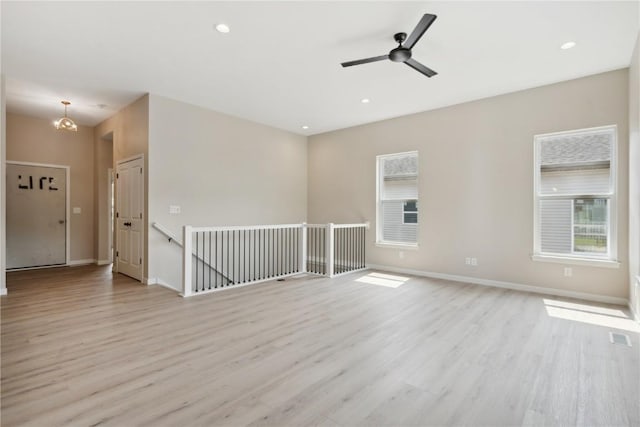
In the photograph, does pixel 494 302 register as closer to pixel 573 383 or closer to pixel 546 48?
pixel 573 383

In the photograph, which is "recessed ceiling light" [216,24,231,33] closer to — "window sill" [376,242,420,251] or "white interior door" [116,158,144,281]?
"white interior door" [116,158,144,281]

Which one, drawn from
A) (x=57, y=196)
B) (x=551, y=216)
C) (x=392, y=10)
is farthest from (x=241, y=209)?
(x=551, y=216)

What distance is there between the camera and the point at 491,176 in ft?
16.3

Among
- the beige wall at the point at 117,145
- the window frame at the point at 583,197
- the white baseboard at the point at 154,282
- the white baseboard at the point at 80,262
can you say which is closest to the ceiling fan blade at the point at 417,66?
the window frame at the point at 583,197

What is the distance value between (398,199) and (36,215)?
290 inches

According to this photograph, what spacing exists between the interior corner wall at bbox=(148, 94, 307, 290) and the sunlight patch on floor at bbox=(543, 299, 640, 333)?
16.7 feet

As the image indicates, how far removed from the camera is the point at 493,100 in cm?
493

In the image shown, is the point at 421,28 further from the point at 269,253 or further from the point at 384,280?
the point at 269,253

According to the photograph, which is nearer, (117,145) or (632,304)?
(632,304)

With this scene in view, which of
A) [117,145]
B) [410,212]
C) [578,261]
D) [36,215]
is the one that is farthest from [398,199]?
[36,215]

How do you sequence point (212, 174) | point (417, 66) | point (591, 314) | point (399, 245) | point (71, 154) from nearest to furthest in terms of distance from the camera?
→ point (417, 66) → point (591, 314) → point (212, 174) → point (399, 245) → point (71, 154)

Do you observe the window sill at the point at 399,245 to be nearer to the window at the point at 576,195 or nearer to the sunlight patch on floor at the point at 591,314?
the window at the point at 576,195

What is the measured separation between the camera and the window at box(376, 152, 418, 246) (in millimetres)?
5961

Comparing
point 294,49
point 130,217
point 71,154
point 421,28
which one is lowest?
point 130,217
